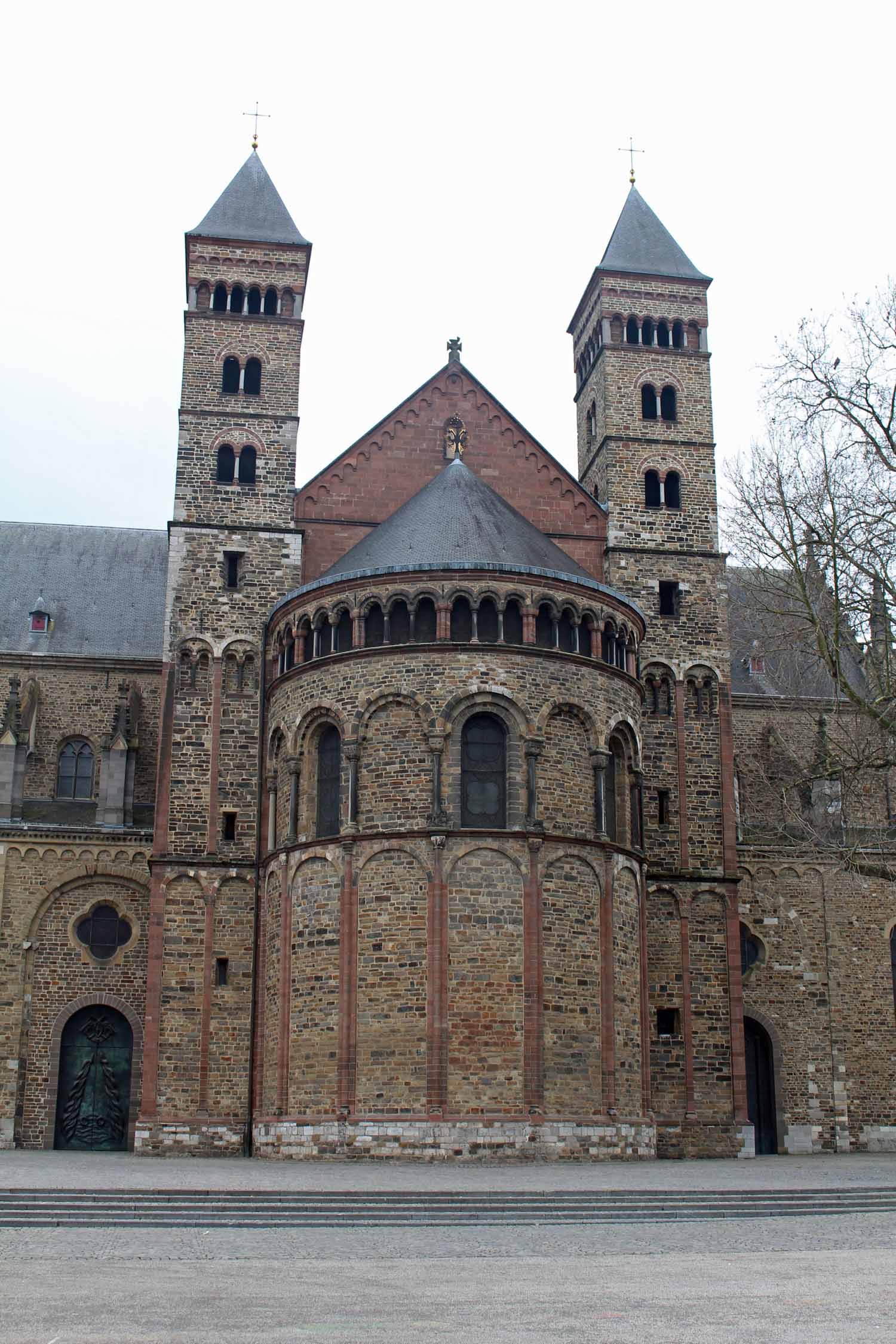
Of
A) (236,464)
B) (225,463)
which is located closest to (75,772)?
(225,463)

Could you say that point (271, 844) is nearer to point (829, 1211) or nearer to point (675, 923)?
point (675, 923)

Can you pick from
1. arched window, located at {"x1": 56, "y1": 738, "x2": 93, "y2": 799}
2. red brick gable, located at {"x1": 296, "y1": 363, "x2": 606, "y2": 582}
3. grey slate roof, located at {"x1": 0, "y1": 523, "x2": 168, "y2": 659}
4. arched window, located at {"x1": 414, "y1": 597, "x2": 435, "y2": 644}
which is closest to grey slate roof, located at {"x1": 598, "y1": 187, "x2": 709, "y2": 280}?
red brick gable, located at {"x1": 296, "y1": 363, "x2": 606, "y2": 582}

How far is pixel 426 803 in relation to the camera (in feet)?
91.7

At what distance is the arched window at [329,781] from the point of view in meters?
29.3

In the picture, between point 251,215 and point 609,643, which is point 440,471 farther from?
point 251,215

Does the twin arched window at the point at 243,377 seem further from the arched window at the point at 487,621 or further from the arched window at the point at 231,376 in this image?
the arched window at the point at 487,621

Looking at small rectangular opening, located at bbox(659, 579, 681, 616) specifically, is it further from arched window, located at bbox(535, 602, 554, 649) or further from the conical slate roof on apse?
arched window, located at bbox(535, 602, 554, 649)

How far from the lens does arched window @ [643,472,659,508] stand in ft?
118

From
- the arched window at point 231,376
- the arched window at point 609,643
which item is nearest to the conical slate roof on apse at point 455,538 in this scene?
the arched window at point 609,643

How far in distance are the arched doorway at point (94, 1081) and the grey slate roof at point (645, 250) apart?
22.3m

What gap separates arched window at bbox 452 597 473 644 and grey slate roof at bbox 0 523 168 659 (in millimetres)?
13830

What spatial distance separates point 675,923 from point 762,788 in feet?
34.5

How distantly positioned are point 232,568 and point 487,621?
25.1 ft

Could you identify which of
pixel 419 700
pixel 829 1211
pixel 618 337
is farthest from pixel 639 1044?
pixel 618 337
